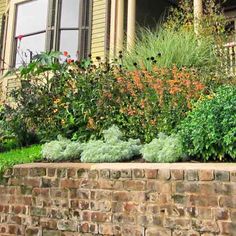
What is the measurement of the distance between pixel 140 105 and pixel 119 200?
2.08 m

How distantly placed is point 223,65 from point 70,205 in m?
3.94

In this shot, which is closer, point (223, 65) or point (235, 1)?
point (223, 65)

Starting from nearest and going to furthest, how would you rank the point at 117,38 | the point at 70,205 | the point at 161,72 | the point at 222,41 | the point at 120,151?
the point at 70,205
the point at 120,151
the point at 161,72
the point at 222,41
the point at 117,38

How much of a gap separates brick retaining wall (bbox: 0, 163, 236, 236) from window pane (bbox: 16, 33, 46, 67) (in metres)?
7.49

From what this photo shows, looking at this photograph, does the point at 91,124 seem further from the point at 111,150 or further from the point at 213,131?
the point at 213,131

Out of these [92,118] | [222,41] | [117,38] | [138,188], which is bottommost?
[138,188]

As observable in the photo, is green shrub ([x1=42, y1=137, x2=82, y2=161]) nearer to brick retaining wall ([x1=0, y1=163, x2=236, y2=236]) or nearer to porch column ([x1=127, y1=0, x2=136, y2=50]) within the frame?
brick retaining wall ([x1=0, y1=163, x2=236, y2=236])

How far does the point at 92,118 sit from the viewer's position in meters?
6.71

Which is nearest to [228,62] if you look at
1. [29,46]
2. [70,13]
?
[70,13]

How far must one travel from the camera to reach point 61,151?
5.99m

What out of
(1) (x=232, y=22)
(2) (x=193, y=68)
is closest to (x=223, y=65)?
(2) (x=193, y=68)

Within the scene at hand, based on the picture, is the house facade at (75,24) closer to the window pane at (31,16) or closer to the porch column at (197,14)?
the window pane at (31,16)

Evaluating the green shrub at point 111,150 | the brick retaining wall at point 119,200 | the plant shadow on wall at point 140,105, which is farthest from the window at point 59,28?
the brick retaining wall at point 119,200

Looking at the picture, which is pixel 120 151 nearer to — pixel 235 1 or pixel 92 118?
pixel 92 118
